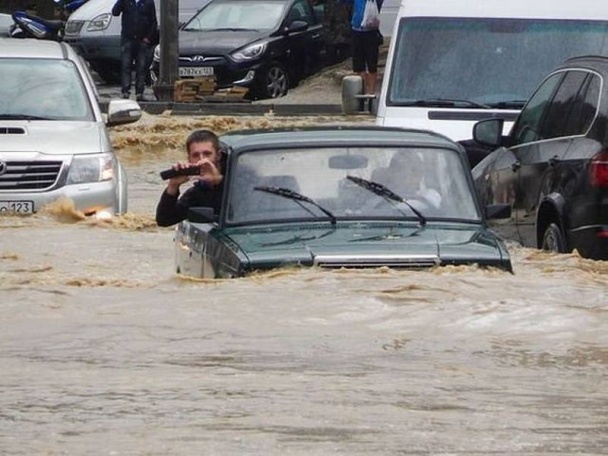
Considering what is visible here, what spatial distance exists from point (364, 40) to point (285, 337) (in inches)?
700

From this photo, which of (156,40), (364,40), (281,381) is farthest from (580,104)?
(156,40)

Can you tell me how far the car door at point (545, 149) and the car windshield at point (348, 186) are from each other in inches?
75.2

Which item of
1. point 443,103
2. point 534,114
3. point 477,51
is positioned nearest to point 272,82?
point 477,51

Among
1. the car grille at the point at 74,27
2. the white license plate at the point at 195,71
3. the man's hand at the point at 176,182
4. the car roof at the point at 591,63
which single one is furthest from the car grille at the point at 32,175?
the car grille at the point at 74,27

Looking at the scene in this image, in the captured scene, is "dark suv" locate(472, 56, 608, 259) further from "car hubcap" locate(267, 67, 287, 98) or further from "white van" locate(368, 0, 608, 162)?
"car hubcap" locate(267, 67, 287, 98)

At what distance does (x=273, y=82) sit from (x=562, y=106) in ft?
55.8

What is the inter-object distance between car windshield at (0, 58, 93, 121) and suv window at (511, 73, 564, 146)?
3.44 m

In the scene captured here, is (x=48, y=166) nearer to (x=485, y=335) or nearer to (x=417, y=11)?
(x=417, y=11)

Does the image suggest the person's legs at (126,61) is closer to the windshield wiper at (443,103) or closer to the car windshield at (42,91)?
the car windshield at (42,91)

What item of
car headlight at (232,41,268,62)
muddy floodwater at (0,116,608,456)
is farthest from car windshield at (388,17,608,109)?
car headlight at (232,41,268,62)

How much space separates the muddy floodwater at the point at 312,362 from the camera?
276 inches

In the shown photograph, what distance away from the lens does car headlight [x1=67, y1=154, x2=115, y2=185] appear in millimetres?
14219

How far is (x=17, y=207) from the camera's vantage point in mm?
14281

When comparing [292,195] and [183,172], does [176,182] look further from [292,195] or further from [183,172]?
[292,195]
